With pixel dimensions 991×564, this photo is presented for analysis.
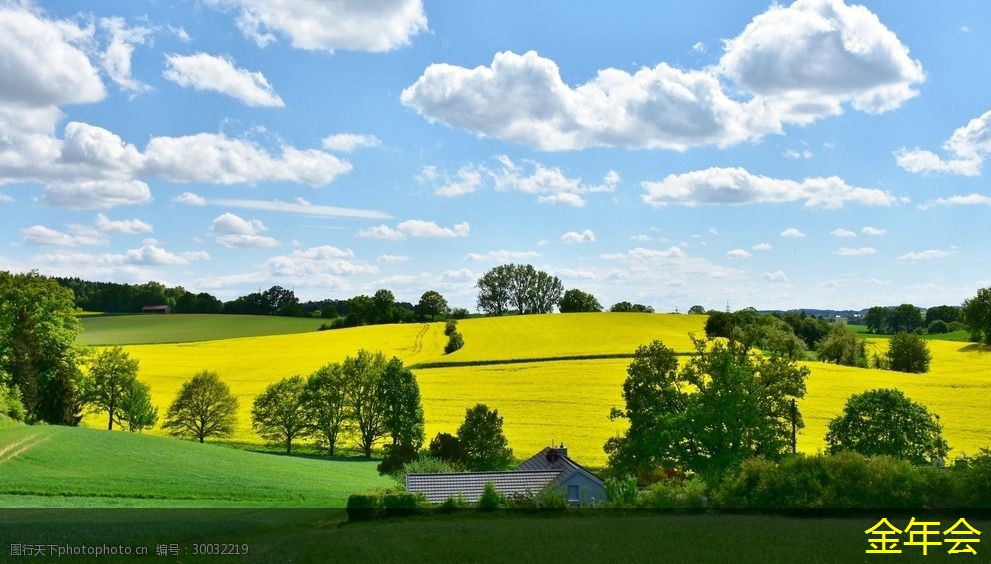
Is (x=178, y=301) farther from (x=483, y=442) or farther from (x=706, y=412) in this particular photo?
(x=706, y=412)

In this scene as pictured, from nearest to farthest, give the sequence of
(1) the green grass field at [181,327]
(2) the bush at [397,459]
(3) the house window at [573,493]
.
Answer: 1. (3) the house window at [573,493]
2. (2) the bush at [397,459]
3. (1) the green grass field at [181,327]

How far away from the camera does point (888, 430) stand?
1359 inches

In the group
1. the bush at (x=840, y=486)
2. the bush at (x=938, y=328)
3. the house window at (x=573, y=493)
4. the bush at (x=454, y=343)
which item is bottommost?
the house window at (x=573, y=493)

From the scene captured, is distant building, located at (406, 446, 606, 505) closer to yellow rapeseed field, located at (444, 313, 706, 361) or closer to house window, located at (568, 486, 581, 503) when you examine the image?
house window, located at (568, 486, 581, 503)

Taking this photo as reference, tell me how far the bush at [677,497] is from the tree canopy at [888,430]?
1257 centimetres

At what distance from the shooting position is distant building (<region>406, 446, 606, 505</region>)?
2845cm

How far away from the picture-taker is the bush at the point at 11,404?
4959cm

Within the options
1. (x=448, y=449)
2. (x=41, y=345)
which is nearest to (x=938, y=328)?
(x=448, y=449)

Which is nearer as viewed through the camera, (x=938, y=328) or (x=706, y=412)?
(x=706, y=412)

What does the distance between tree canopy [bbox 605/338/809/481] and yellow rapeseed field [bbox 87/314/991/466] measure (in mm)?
8957

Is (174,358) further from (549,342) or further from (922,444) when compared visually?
(922,444)

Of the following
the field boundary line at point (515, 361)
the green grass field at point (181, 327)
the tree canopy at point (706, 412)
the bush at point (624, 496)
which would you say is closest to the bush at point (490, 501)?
the bush at point (624, 496)

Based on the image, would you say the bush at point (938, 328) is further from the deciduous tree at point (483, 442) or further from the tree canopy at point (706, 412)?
the deciduous tree at point (483, 442)

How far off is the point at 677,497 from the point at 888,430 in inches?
631
